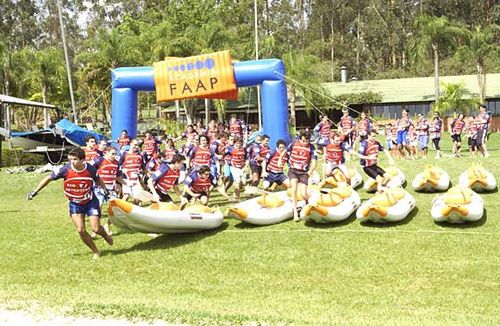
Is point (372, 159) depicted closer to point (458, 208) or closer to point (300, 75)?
point (458, 208)

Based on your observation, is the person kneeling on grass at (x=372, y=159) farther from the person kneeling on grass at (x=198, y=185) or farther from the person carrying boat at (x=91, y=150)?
the person carrying boat at (x=91, y=150)

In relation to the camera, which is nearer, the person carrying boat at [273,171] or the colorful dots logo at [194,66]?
the person carrying boat at [273,171]

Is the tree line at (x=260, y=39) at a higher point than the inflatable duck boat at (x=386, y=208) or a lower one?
higher

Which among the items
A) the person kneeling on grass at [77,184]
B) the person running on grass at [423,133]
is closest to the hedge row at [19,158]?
the person running on grass at [423,133]

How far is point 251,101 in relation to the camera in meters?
38.9

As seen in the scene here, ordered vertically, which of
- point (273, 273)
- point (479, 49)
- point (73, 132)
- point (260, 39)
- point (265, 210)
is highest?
point (260, 39)

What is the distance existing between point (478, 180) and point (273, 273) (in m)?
5.92

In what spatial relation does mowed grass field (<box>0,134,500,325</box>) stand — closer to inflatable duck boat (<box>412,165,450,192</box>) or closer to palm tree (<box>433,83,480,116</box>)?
inflatable duck boat (<box>412,165,450,192</box>)

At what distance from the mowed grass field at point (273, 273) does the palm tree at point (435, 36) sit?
2596cm

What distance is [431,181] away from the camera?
12289 millimetres

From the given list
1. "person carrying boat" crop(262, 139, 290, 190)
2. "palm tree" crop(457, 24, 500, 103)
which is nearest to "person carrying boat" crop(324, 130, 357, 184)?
"person carrying boat" crop(262, 139, 290, 190)

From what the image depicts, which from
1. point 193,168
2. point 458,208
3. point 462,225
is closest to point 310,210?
point 458,208

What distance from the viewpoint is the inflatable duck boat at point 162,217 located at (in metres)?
8.98

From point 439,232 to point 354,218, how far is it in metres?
1.58
